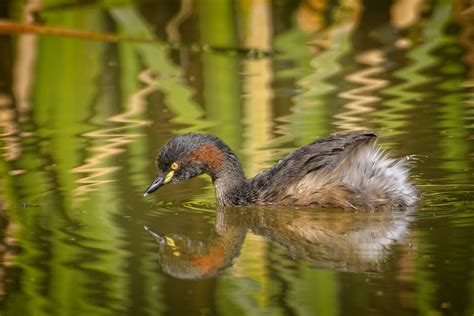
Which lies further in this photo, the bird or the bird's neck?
the bird's neck

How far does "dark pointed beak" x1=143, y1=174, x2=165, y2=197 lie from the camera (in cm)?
712

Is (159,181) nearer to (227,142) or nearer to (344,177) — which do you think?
(344,177)

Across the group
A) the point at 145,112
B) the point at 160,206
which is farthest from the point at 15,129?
the point at 160,206

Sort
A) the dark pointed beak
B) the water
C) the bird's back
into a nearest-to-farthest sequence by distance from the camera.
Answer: the water → the bird's back → the dark pointed beak

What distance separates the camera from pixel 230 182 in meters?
7.23

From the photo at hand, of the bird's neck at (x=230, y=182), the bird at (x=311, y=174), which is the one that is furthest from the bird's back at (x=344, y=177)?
the bird's neck at (x=230, y=182)

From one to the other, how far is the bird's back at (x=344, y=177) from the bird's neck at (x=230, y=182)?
8.1 inches

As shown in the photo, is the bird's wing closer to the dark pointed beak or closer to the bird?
the bird

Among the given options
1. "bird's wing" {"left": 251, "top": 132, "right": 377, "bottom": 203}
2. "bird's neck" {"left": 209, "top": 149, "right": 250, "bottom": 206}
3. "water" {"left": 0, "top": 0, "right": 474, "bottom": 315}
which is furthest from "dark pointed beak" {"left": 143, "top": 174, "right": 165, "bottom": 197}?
"bird's wing" {"left": 251, "top": 132, "right": 377, "bottom": 203}

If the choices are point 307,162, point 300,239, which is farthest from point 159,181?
point 300,239

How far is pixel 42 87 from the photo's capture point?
10.7 metres

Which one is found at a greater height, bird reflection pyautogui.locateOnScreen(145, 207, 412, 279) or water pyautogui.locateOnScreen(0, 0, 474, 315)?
water pyautogui.locateOnScreen(0, 0, 474, 315)

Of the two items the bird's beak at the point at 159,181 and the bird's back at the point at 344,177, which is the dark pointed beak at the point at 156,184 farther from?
the bird's back at the point at 344,177

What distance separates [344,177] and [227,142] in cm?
158
